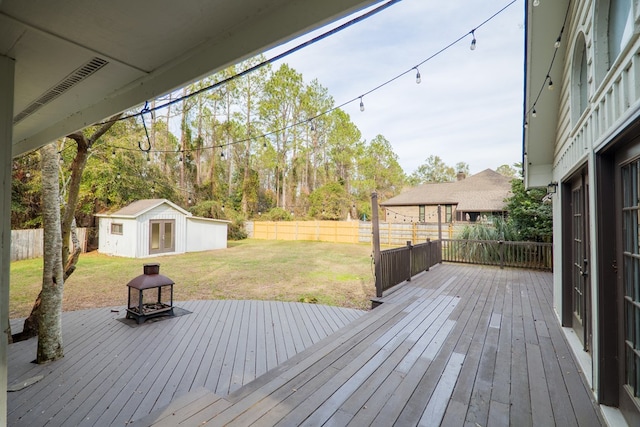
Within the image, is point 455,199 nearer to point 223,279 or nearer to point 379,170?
point 379,170

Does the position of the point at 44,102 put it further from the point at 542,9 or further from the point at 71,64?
the point at 542,9

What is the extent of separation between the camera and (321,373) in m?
2.64

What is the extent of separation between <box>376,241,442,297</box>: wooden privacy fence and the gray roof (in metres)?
13.3

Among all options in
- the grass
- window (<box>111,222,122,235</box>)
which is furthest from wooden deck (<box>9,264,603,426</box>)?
window (<box>111,222,122,235</box>)

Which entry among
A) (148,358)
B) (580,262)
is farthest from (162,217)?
(580,262)

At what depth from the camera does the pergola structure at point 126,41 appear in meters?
1.29

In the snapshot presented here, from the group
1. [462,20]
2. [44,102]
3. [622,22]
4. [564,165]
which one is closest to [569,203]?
[564,165]

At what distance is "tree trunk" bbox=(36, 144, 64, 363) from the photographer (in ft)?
10.8

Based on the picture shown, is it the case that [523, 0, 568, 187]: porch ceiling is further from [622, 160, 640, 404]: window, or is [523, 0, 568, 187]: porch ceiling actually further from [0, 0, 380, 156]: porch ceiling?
[0, 0, 380, 156]: porch ceiling

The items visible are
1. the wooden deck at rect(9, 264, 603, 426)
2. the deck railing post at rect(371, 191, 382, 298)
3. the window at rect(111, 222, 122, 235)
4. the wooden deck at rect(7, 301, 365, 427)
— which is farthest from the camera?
the window at rect(111, 222, 122, 235)

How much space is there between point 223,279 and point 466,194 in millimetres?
19235

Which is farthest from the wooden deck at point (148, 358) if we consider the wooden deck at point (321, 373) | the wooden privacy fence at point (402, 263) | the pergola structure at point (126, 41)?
the pergola structure at point (126, 41)

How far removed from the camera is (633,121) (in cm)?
160

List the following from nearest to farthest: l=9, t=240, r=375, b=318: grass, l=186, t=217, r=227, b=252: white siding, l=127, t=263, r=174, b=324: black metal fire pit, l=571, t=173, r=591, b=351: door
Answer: l=571, t=173, r=591, b=351: door, l=127, t=263, r=174, b=324: black metal fire pit, l=9, t=240, r=375, b=318: grass, l=186, t=217, r=227, b=252: white siding
